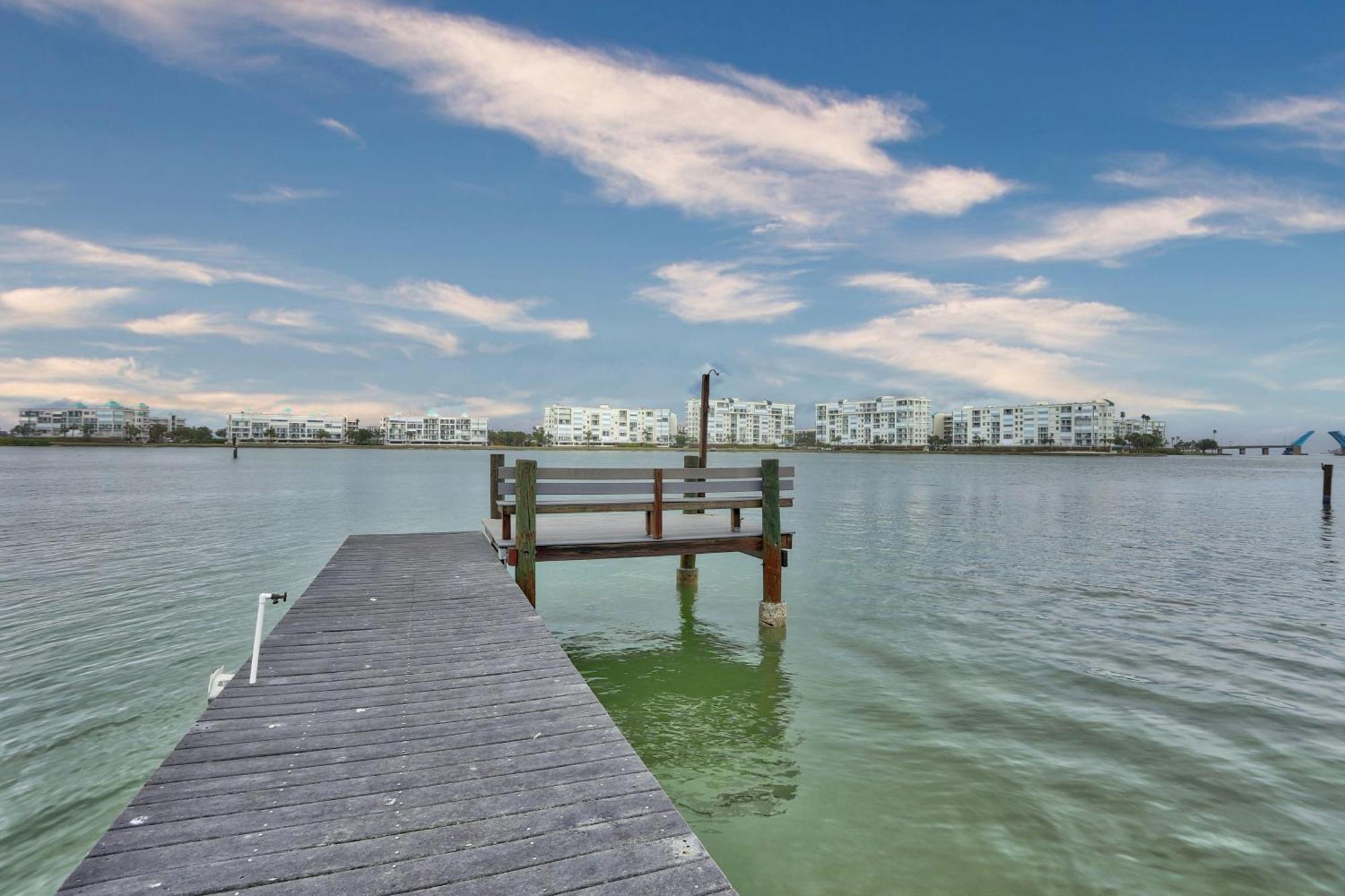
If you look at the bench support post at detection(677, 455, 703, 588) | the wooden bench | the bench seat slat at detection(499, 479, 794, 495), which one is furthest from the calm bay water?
the bench seat slat at detection(499, 479, 794, 495)

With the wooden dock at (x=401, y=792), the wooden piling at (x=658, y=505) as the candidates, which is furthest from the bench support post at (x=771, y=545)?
the wooden dock at (x=401, y=792)

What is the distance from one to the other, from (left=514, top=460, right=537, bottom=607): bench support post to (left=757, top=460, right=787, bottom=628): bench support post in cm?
435

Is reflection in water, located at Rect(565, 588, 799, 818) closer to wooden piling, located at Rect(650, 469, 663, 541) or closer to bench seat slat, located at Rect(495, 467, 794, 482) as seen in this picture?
wooden piling, located at Rect(650, 469, 663, 541)

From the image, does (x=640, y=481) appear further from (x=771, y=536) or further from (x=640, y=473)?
(x=771, y=536)

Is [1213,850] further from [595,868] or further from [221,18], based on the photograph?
[221,18]

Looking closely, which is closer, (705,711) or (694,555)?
(705,711)

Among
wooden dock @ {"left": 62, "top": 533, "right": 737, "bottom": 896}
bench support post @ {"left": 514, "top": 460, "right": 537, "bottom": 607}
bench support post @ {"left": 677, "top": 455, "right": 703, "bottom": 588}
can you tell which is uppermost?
bench support post @ {"left": 514, "top": 460, "right": 537, "bottom": 607}

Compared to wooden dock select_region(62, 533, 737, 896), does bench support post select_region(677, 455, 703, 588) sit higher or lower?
lower

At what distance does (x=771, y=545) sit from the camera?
12.9 meters

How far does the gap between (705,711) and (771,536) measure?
4.30 meters

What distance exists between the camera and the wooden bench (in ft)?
35.8

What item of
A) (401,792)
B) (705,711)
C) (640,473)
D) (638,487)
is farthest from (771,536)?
(401,792)

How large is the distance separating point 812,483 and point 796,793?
6289 cm

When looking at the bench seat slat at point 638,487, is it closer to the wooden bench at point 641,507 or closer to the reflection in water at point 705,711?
the wooden bench at point 641,507
